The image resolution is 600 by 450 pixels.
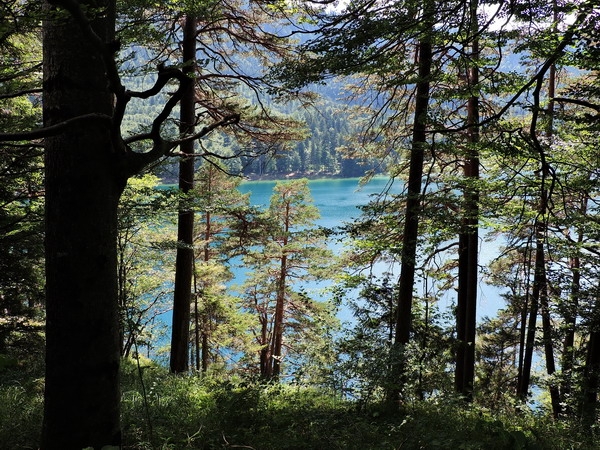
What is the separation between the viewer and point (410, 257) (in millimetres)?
6395

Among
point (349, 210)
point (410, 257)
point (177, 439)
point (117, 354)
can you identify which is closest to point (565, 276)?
point (410, 257)

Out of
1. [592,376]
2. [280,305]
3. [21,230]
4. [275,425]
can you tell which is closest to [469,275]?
[592,376]

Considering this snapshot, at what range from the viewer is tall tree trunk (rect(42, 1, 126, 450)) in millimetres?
2129

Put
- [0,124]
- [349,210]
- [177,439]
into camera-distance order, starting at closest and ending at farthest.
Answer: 1. [177,439]
2. [0,124]
3. [349,210]

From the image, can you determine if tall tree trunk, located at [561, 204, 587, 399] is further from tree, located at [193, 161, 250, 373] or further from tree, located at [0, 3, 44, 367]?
tree, located at [0, 3, 44, 367]

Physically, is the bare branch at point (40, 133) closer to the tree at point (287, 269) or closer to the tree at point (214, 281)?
the tree at point (214, 281)

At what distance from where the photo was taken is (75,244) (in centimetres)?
213

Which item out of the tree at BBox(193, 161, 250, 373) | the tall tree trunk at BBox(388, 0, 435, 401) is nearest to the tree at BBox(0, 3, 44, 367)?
the tree at BBox(193, 161, 250, 373)

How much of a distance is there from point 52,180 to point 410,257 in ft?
17.2

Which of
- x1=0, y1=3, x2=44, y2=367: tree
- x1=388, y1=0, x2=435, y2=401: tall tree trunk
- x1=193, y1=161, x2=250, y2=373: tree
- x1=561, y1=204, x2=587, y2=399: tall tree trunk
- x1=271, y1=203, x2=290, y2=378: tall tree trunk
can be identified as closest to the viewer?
x1=388, y1=0, x2=435, y2=401: tall tree trunk

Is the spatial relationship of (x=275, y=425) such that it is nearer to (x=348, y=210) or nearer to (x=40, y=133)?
(x=40, y=133)

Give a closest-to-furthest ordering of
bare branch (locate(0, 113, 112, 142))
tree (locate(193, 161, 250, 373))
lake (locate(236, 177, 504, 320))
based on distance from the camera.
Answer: bare branch (locate(0, 113, 112, 142)), tree (locate(193, 161, 250, 373)), lake (locate(236, 177, 504, 320))

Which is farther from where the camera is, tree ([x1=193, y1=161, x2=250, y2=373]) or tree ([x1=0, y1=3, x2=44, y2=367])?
tree ([x1=193, y1=161, x2=250, y2=373])

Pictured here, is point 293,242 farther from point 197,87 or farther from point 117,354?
point 117,354
